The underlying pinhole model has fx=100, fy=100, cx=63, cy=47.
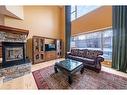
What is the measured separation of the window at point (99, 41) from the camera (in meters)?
4.68

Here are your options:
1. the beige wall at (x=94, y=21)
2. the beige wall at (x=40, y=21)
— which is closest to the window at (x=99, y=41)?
the beige wall at (x=94, y=21)

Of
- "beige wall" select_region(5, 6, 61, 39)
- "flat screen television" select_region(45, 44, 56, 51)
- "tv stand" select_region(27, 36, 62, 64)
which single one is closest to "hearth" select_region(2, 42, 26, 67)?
"tv stand" select_region(27, 36, 62, 64)

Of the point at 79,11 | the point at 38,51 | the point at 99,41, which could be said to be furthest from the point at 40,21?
the point at 99,41

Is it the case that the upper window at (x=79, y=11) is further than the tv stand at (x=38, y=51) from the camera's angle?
Yes

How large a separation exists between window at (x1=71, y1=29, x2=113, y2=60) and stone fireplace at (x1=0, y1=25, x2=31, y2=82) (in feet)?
11.7

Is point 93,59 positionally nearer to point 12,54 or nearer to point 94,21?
point 94,21

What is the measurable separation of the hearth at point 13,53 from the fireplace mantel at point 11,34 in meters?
0.13

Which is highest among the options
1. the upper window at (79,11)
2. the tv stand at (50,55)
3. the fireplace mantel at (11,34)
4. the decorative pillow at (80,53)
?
the upper window at (79,11)

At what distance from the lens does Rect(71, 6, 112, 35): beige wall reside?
Result: 14.6 ft

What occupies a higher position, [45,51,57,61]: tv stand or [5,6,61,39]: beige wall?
[5,6,61,39]: beige wall

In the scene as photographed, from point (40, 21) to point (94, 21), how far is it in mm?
3341

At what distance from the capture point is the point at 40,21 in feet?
21.0

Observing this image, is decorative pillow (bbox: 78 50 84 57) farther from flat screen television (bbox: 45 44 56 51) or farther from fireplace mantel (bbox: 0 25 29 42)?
fireplace mantel (bbox: 0 25 29 42)

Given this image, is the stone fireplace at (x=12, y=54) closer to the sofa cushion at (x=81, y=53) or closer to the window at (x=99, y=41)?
the sofa cushion at (x=81, y=53)
